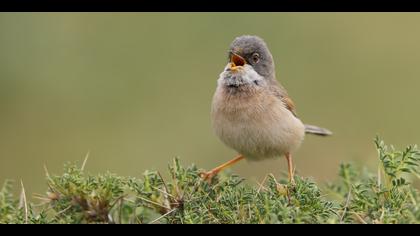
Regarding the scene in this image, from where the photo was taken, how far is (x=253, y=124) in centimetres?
543

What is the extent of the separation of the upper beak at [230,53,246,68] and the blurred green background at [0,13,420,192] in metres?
2.15

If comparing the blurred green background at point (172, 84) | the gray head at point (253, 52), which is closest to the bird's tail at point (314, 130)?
the blurred green background at point (172, 84)

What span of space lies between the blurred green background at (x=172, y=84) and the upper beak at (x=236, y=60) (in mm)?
2150

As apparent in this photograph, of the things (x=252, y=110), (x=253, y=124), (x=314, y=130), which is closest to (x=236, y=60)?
(x=252, y=110)

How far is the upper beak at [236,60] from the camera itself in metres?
5.74

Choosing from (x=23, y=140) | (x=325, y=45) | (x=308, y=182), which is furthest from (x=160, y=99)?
(x=308, y=182)

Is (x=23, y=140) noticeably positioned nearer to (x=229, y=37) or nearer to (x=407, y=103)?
(x=229, y=37)

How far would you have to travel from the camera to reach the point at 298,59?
32.2 feet

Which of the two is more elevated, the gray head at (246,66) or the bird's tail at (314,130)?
the gray head at (246,66)

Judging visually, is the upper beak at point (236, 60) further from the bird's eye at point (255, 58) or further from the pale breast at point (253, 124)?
the pale breast at point (253, 124)

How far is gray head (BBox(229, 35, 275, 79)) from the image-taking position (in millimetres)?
5727

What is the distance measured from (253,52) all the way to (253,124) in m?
0.70

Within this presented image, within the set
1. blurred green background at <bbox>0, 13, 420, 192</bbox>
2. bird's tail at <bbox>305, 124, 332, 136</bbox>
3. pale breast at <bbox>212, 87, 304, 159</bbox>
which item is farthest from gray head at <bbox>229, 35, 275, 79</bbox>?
blurred green background at <bbox>0, 13, 420, 192</bbox>
